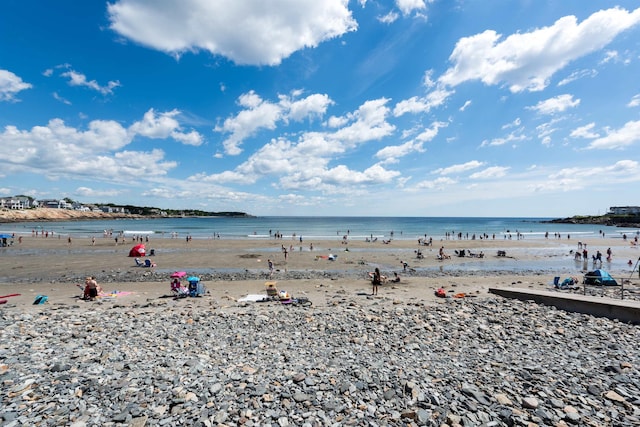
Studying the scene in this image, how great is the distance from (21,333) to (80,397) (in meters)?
5.48

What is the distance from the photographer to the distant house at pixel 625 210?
511 ft

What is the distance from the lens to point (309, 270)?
2650 cm

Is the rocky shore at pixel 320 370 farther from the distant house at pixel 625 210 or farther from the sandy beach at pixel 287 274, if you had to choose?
the distant house at pixel 625 210

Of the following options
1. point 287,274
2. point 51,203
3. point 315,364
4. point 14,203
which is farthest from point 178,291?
point 51,203

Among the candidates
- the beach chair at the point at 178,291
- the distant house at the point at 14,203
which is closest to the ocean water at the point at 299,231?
the beach chair at the point at 178,291

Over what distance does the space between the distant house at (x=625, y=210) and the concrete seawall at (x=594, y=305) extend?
665 ft

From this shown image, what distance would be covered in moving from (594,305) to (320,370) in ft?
38.1

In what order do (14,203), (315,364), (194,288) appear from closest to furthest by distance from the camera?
(315,364) → (194,288) → (14,203)

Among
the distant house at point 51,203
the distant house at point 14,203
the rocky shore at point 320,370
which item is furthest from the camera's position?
the distant house at point 51,203

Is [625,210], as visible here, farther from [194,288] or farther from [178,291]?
[178,291]

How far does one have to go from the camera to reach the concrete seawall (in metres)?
10.6

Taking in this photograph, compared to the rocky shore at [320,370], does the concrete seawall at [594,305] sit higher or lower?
higher

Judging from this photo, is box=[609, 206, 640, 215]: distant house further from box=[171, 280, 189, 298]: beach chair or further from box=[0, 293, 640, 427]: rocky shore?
box=[171, 280, 189, 298]: beach chair

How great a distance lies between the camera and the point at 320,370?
23.1 feet
